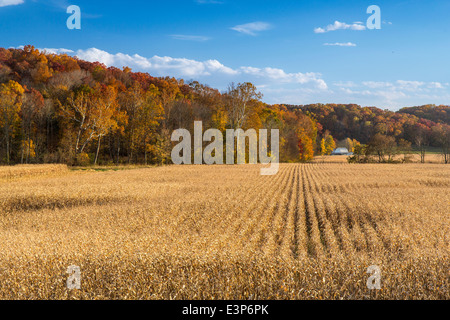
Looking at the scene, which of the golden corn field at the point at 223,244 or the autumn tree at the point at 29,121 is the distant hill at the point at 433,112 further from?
the autumn tree at the point at 29,121

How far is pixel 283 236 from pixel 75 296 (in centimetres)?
858

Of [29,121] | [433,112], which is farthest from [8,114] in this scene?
[433,112]

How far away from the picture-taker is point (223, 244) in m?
10.5

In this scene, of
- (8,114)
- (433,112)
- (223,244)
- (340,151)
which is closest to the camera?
(223,244)

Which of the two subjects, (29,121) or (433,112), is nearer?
(29,121)

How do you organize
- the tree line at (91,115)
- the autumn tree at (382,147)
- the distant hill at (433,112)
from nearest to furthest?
the tree line at (91,115)
the autumn tree at (382,147)
the distant hill at (433,112)

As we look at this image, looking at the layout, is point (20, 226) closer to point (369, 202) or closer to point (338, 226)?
point (338, 226)

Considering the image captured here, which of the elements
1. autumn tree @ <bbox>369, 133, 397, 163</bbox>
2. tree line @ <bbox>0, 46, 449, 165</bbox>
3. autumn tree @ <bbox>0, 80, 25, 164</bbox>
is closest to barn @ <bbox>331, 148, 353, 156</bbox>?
tree line @ <bbox>0, 46, 449, 165</bbox>

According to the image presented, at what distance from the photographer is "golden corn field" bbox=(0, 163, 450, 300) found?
237 inches

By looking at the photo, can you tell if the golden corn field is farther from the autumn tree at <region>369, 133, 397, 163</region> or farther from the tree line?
the autumn tree at <region>369, 133, 397, 163</region>

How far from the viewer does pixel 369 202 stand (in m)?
18.5

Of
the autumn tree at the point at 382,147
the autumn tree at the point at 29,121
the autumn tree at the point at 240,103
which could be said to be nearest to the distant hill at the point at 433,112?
the autumn tree at the point at 382,147

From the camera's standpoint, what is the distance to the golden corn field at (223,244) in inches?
237

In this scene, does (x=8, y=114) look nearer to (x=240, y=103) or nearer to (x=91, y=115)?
(x=91, y=115)
